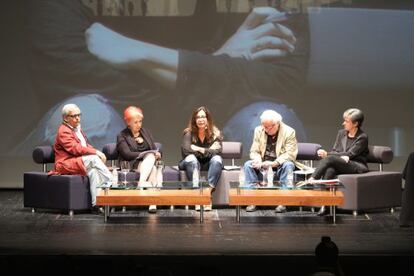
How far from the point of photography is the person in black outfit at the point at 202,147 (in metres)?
9.20

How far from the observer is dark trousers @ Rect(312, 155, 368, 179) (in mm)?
8945

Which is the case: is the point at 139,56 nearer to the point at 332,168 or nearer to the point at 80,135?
the point at 80,135

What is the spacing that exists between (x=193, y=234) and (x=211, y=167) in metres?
1.41

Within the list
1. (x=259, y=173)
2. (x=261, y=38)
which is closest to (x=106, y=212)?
(x=259, y=173)

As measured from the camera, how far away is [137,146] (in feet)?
30.9

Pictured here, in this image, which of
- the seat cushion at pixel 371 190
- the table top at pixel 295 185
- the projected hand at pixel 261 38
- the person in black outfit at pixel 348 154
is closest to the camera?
the table top at pixel 295 185

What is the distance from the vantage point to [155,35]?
34.9ft

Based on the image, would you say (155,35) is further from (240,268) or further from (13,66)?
(240,268)

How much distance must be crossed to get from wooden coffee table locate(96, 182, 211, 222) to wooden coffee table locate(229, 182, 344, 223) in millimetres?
285

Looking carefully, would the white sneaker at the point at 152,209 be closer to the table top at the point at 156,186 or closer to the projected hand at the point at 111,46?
the table top at the point at 156,186

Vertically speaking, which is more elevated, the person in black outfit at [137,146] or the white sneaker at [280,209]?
the person in black outfit at [137,146]

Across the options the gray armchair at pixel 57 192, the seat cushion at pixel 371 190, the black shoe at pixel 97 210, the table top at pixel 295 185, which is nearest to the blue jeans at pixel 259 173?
the table top at pixel 295 185

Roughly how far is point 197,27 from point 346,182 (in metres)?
2.79

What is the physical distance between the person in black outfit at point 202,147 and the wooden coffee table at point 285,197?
0.68 m
